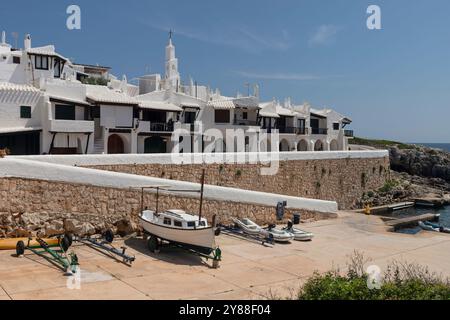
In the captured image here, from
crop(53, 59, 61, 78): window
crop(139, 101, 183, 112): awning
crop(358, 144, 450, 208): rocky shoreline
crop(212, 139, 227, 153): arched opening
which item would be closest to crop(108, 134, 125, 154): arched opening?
crop(139, 101, 183, 112): awning

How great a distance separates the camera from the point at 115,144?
1388 inches

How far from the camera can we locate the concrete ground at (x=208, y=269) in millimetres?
12461

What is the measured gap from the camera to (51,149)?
28.8 metres

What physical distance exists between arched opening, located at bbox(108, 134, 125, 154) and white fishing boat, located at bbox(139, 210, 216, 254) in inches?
715

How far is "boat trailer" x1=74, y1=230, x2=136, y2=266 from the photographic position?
15.5 metres

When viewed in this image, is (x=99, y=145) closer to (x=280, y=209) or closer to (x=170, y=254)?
(x=280, y=209)

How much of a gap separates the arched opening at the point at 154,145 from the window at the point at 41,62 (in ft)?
36.4

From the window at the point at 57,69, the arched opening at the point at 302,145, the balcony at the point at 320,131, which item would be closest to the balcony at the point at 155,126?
the window at the point at 57,69

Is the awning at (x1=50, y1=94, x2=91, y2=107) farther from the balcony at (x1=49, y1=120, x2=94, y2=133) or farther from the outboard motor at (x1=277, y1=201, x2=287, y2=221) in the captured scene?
the outboard motor at (x1=277, y1=201, x2=287, y2=221)

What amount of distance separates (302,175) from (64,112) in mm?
18773

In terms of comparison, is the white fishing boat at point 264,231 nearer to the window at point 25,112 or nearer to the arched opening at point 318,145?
the window at point 25,112

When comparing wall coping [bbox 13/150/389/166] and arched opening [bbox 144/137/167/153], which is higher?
arched opening [bbox 144/137/167/153]

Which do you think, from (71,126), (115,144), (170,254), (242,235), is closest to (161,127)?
(115,144)
